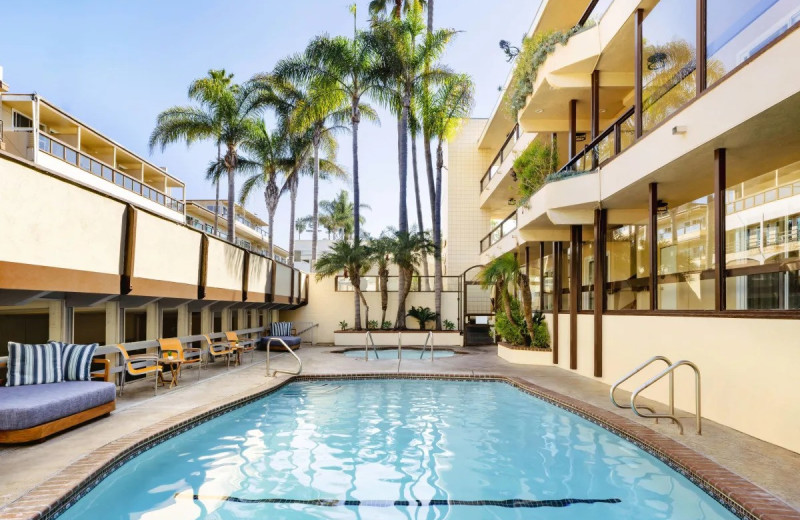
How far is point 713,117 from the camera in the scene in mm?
6828

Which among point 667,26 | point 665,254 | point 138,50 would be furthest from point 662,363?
point 138,50

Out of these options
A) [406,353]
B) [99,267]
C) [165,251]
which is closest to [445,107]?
[406,353]

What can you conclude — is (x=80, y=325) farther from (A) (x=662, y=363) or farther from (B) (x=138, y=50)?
(B) (x=138, y=50)

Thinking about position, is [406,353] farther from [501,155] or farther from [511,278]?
[501,155]

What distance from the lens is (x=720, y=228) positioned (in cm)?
712

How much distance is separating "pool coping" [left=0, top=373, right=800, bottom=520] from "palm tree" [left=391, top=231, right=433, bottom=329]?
12.7 meters

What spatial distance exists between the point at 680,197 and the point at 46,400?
10369mm

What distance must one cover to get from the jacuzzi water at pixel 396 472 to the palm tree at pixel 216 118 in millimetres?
15521

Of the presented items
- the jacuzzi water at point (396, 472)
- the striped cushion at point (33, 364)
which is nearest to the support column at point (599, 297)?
the jacuzzi water at point (396, 472)

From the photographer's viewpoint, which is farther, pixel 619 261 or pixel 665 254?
pixel 619 261

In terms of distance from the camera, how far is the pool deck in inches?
175

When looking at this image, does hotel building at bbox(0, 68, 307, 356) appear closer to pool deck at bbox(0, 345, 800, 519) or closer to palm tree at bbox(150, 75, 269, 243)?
pool deck at bbox(0, 345, 800, 519)

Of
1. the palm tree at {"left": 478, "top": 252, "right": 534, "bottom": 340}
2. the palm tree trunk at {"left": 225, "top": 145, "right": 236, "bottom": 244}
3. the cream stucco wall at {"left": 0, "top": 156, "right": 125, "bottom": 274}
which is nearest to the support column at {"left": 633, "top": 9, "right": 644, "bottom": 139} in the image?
the palm tree at {"left": 478, "top": 252, "right": 534, "bottom": 340}

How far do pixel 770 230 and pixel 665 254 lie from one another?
2.39 m
